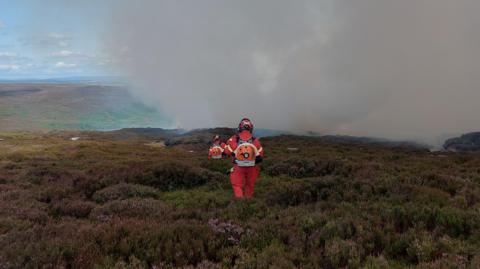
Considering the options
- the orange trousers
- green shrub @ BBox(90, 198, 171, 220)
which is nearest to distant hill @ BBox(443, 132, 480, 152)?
the orange trousers

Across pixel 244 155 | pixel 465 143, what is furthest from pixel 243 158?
pixel 465 143

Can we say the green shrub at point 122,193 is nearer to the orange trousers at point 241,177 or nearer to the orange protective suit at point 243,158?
the orange trousers at point 241,177

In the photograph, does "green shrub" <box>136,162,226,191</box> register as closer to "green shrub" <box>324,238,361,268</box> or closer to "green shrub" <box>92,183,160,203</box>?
"green shrub" <box>92,183,160,203</box>

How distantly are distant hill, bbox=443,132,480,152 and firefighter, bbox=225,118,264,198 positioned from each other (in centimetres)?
5588

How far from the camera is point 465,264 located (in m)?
4.87

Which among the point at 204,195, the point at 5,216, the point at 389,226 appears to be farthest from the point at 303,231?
the point at 5,216

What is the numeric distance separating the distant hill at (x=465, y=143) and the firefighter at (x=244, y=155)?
55.9 metres

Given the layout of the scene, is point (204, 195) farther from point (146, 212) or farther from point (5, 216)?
point (5, 216)

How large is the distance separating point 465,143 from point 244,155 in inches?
2482

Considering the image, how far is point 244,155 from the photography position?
11.7m

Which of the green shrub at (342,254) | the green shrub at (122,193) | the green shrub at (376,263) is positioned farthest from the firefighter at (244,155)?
the green shrub at (376,263)

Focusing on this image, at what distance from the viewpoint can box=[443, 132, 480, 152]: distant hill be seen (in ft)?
188

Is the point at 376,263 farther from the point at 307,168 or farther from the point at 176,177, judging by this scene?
the point at 307,168

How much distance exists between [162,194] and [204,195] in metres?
1.69
